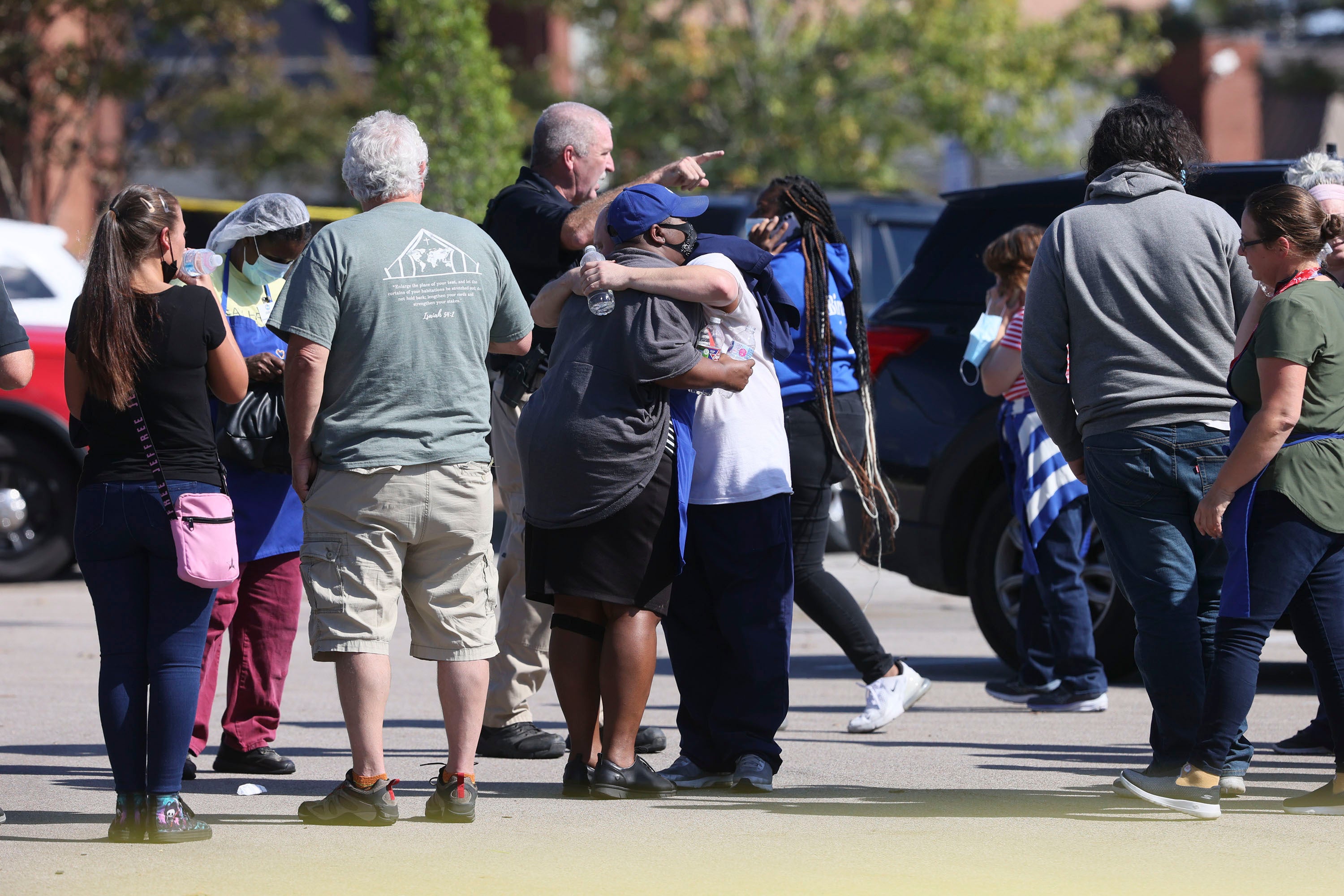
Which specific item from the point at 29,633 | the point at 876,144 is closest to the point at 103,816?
the point at 29,633

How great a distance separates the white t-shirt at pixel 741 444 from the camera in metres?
5.28

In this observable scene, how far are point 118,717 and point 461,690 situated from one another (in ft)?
2.88

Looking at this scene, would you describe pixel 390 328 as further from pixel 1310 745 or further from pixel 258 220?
pixel 1310 745

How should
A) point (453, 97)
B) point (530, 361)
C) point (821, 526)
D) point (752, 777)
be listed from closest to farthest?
point (752, 777)
point (530, 361)
point (821, 526)
point (453, 97)

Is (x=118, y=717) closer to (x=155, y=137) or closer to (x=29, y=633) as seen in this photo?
(x=29, y=633)

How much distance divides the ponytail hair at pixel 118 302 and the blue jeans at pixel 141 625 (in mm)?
273

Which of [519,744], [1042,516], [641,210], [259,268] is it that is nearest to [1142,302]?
[641,210]

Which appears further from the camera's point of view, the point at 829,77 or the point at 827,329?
the point at 829,77

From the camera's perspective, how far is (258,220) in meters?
5.61

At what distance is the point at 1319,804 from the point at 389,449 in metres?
2.64

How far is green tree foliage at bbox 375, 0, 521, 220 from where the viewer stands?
50.8 feet

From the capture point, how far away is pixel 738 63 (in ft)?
64.2

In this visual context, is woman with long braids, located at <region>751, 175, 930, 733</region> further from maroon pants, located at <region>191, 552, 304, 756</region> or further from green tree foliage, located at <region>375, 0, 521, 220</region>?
green tree foliage, located at <region>375, 0, 521, 220</region>

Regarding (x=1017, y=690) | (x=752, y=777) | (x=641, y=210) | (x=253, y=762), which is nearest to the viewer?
(x=641, y=210)
